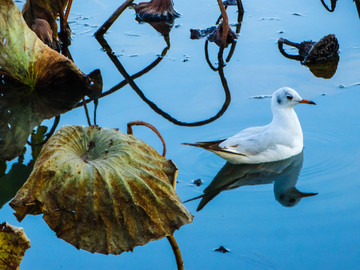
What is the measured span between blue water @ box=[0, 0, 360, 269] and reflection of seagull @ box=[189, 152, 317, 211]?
0.05m

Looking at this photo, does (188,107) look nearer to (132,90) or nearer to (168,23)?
(132,90)

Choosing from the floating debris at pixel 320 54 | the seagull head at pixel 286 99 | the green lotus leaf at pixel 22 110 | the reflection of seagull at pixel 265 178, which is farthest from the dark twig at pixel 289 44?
the green lotus leaf at pixel 22 110

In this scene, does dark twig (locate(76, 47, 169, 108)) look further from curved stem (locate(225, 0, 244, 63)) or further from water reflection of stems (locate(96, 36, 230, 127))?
curved stem (locate(225, 0, 244, 63))

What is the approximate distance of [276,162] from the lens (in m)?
4.52

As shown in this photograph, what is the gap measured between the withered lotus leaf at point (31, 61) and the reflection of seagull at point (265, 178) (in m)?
1.53

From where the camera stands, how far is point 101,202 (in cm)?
337

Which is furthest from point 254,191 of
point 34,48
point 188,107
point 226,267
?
point 34,48

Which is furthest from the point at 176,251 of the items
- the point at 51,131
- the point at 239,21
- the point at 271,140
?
the point at 239,21

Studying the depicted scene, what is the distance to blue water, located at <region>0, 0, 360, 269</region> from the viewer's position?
11.4 ft

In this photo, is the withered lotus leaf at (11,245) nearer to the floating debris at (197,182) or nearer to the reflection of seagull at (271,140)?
the floating debris at (197,182)

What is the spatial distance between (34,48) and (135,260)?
2351 millimetres

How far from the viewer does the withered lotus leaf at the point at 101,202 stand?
334 centimetres

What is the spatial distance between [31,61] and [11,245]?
251cm

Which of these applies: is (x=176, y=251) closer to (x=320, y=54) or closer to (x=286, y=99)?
(x=286, y=99)
